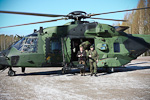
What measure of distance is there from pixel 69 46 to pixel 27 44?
8.50ft

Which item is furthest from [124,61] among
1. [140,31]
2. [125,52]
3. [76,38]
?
[140,31]

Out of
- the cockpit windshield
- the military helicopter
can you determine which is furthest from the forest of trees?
the cockpit windshield

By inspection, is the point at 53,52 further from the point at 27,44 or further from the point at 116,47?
the point at 116,47

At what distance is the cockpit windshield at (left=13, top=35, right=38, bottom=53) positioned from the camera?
904cm

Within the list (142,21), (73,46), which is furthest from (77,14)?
(142,21)

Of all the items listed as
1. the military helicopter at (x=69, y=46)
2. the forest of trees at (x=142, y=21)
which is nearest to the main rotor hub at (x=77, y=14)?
the military helicopter at (x=69, y=46)

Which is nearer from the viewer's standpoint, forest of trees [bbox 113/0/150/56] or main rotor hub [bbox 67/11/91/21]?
main rotor hub [bbox 67/11/91/21]

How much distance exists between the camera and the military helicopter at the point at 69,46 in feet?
29.4

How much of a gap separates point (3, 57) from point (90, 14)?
19.1 feet

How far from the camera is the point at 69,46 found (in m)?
9.43

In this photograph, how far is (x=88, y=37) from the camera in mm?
9789

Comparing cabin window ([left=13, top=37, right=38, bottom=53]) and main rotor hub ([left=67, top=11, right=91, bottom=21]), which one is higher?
main rotor hub ([left=67, top=11, right=91, bottom=21])

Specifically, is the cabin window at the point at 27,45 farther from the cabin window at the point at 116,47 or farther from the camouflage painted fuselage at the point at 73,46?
the cabin window at the point at 116,47

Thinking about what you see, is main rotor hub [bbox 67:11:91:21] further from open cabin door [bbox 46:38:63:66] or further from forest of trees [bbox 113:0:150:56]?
forest of trees [bbox 113:0:150:56]
